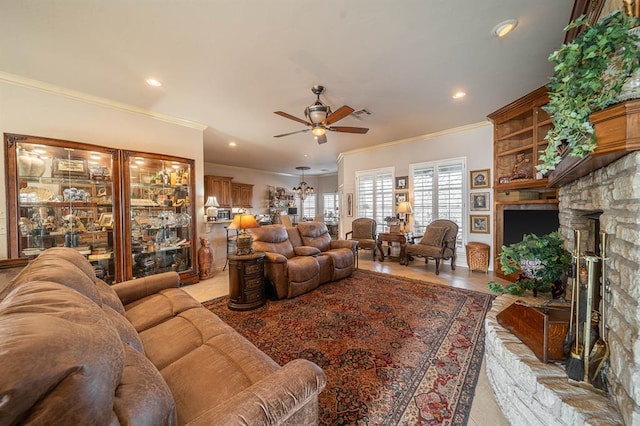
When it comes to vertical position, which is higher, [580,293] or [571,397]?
[580,293]

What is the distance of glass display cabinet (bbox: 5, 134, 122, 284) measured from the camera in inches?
103

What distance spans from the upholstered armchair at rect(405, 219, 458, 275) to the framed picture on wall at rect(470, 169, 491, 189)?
0.86 meters

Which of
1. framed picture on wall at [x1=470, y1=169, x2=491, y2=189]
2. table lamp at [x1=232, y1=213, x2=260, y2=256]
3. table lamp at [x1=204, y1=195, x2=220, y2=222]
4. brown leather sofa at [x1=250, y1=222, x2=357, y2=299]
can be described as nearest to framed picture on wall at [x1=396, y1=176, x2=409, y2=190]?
framed picture on wall at [x1=470, y1=169, x2=491, y2=189]

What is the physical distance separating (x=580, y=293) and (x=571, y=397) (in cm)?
53

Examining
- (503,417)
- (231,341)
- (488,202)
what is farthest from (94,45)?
(488,202)

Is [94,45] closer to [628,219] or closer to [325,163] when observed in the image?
[628,219]

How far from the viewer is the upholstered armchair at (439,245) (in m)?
4.43

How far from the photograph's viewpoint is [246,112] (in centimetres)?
374

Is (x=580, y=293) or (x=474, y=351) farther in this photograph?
(x=474, y=351)

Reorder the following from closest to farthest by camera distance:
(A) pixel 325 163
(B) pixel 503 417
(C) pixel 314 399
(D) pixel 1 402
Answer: (D) pixel 1 402, (C) pixel 314 399, (B) pixel 503 417, (A) pixel 325 163

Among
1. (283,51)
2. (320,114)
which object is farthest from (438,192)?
(283,51)

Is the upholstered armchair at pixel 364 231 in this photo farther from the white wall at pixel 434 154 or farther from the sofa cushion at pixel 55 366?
the sofa cushion at pixel 55 366

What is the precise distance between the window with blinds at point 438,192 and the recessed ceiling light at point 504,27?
9.75 ft

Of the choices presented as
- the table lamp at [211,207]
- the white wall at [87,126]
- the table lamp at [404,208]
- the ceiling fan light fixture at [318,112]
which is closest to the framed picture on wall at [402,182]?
the table lamp at [404,208]
